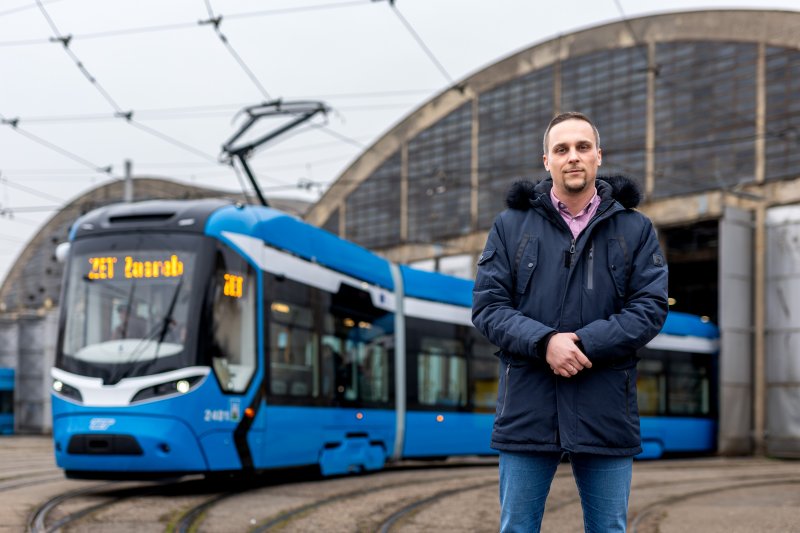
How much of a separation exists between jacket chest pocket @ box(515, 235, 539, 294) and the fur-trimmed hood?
0.50ft

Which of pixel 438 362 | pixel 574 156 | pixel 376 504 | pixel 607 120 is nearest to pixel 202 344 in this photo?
pixel 376 504

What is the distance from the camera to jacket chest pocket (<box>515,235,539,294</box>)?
3084mm

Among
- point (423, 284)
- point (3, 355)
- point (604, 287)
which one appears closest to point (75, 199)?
point (3, 355)

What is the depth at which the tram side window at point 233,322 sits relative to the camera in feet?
32.1

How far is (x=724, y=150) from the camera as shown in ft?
92.3

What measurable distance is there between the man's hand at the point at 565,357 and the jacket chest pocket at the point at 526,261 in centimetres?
24

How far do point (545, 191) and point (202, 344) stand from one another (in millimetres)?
6793

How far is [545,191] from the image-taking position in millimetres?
3230

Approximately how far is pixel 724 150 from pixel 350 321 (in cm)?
1846

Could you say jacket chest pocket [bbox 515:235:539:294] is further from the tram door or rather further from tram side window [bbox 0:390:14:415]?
tram side window [bbox 0:390:14:415]

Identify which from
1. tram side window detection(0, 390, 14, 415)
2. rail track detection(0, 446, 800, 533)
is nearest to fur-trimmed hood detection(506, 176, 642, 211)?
rail track detection(0, 446, 800, 533)

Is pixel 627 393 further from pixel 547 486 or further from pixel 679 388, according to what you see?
pixel 679 388

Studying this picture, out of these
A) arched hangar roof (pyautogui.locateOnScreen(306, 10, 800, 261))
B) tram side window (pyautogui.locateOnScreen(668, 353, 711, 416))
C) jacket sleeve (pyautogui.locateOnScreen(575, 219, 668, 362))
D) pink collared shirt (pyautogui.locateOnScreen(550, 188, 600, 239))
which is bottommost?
tram side window (pyautogui.locateOnScreen(668, 353, 711, 416))

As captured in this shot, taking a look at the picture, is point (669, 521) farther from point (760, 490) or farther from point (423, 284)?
point (423, 284)
